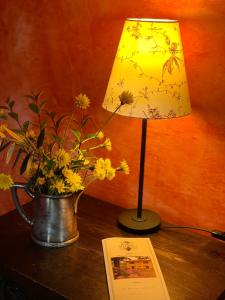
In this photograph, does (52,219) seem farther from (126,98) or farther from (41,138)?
(126,98)

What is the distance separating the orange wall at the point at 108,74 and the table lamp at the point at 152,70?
0.16 meters

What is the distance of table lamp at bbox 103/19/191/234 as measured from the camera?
42.1 inches

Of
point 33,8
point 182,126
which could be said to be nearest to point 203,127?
point 182,126

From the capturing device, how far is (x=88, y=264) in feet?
3.65

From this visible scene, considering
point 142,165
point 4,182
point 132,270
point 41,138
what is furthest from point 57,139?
point 132,270

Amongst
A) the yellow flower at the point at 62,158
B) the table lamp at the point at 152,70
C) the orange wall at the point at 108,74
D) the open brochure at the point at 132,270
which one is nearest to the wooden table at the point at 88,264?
the open brochure at the point at 132,270

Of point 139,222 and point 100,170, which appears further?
point 139,222

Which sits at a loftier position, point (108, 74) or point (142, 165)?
point (108, 74)

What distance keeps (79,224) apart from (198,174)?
0.44 meters

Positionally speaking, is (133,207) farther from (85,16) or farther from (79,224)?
(85,16)

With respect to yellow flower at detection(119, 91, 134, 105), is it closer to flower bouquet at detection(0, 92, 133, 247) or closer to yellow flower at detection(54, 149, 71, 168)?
flower bouquet at detection(0, 92, 133, 247)

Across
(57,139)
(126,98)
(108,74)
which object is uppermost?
(108,74)

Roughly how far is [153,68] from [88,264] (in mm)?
575

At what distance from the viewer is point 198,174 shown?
4.41 ft
